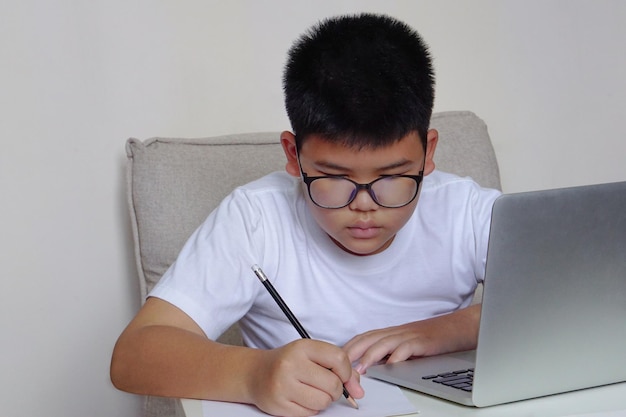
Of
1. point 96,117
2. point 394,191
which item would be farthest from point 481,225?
point 96,117

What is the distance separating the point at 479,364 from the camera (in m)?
0.90

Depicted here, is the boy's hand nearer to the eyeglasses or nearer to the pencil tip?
the pencil tip

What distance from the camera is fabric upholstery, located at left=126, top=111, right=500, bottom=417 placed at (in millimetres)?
1722

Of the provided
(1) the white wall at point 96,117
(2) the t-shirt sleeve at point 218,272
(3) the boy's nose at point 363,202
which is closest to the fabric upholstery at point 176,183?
(1) the white wall at point 96,117

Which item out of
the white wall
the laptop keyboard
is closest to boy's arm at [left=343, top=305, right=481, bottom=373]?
the laptop keyboard

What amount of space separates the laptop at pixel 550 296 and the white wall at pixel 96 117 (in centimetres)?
110

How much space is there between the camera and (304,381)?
3.08 feet

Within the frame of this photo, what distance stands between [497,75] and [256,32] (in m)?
0.68

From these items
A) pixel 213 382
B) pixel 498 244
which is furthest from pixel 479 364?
pixel 213 382

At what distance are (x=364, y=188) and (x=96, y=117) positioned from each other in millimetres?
895

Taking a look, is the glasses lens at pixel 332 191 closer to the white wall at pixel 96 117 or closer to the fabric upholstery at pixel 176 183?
the fabric upholstery at pixel 176 183

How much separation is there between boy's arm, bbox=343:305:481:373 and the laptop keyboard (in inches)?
4.1

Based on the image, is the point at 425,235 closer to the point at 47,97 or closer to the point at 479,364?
the point at 479,364

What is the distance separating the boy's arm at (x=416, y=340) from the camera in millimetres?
1165
